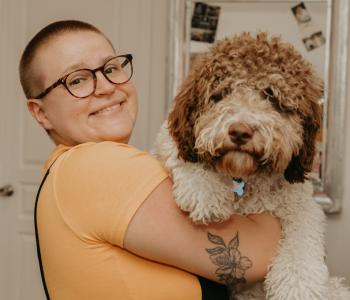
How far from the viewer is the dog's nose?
3.74 feet

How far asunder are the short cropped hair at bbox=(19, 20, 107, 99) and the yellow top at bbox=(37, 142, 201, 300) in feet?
1.34

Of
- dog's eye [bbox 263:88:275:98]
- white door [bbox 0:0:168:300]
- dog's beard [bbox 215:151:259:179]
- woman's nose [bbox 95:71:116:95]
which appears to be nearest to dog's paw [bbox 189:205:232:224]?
dog's beard [bbox 215:151:259:179]

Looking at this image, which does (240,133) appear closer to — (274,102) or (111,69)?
(274,102)

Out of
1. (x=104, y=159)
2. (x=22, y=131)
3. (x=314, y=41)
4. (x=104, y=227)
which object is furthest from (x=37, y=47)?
(x=22, y=131)

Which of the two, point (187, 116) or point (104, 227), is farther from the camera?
point (187, 116)

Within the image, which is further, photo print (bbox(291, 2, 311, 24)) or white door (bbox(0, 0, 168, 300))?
white door (bbox(0, 0, 168, 300))

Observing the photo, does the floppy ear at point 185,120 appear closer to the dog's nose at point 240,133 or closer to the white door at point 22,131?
the dog's nose at point 240,133

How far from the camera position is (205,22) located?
9.05ft

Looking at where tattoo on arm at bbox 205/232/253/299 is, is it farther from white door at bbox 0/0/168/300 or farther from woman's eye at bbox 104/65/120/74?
white door at bbox 0/0/168/300

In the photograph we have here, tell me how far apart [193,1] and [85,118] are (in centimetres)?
159

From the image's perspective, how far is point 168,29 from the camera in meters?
2.85

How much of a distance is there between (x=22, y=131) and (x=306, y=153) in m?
2.49

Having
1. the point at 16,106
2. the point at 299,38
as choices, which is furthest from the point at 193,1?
the point at 16,106

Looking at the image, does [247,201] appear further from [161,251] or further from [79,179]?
[79,179]
